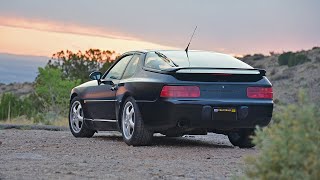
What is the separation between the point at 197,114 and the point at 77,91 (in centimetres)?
366

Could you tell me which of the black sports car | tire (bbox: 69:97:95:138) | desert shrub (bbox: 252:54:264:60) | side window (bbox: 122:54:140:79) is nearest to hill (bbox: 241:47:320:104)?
desert shrub (bbox: 252:54:264:60)

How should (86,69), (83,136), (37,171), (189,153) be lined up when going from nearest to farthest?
(37,171)
(189,153)
(83,136)
(86,69)

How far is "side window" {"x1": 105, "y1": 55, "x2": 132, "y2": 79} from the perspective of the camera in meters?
12.6

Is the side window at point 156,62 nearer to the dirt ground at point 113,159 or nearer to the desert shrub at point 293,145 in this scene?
the dirt ground at point 113,159

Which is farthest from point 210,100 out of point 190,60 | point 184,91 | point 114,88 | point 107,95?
point 107,95

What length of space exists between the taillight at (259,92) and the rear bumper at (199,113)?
0.27 feet

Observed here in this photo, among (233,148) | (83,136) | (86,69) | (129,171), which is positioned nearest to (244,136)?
(233,148)

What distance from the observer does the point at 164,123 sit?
10.9 metres

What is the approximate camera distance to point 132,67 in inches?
480

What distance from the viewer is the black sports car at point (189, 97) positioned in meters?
10.8

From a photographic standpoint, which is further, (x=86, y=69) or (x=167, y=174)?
(x=86, y=69)

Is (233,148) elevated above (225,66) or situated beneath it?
situated beneath

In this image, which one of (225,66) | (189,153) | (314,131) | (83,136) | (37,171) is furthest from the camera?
(83,136)

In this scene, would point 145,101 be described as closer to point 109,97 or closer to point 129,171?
point 109,97
